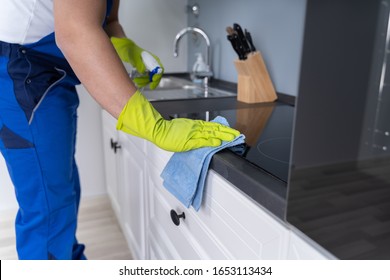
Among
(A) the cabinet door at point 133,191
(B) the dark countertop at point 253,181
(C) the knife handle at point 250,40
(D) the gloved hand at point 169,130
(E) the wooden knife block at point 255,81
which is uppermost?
(C) the knife handle at point 250,40

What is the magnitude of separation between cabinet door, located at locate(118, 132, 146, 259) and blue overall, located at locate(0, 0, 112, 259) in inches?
10.6

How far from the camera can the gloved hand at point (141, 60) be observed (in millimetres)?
1361

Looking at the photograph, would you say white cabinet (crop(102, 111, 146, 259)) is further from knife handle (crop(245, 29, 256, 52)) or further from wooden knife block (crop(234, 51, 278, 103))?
knife handle (crop(245, 29, 256, 52))

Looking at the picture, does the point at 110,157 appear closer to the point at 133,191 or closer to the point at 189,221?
the point at 133,191

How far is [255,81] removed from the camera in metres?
1.37

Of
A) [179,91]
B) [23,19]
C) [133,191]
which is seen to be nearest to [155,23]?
[179,91]

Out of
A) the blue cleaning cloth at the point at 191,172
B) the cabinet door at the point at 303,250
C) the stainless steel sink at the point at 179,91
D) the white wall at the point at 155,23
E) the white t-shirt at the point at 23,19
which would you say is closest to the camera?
the cabinet door at the point at 303,250

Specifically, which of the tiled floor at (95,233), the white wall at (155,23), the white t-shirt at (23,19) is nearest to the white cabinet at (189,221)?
the tiled floor at (95,233)

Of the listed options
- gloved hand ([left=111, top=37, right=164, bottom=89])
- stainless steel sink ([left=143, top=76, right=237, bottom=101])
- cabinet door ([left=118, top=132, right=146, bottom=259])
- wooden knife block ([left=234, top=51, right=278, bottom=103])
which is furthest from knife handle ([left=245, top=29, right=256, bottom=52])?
cabinet door ([left=118, top=132, right=146, bottom=259])

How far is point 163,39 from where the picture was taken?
2.04 m

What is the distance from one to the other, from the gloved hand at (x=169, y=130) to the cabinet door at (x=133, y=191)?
0.44m

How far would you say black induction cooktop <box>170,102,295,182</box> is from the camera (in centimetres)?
69

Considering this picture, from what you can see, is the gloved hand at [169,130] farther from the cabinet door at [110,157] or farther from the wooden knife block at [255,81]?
the cabinet door at [110,157]
